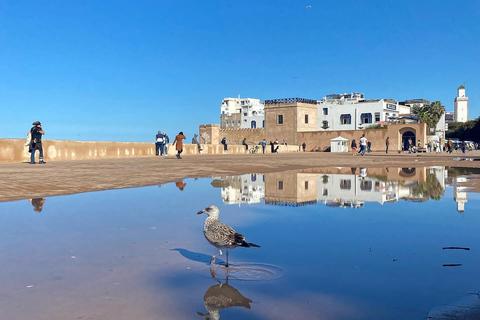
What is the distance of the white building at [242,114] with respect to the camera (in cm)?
8181

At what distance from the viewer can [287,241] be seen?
4480 millimetres

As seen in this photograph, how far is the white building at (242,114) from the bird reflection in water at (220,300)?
77.1 metres

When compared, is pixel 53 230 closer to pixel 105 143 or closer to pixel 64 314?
pixel 64 314

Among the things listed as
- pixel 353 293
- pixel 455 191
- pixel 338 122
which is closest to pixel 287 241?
pixel 353 293

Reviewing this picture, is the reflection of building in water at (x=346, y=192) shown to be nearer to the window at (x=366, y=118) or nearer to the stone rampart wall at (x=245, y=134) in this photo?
the stone rampart wall at (x=245, y=134)

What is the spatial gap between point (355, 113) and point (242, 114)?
3616 cm

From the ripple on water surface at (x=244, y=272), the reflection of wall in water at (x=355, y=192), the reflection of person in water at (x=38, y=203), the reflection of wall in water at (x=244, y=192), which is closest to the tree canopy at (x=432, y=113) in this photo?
the reflection of wall in water at (x=355, y=192)

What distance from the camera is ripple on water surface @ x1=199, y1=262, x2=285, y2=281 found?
3320 millimetres

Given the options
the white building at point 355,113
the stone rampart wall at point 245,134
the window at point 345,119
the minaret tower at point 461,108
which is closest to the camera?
the white building at point 355,113

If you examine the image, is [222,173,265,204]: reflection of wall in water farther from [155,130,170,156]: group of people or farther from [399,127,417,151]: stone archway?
[399,127,417,151]: stone archway

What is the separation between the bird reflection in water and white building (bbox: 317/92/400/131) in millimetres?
61692

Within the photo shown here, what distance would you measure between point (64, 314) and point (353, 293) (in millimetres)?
1927

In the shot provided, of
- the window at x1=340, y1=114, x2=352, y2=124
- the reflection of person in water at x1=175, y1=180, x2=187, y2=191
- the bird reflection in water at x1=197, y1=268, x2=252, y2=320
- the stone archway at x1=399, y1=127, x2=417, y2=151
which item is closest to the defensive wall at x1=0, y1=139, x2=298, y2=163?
the reflection of person in water at x1=175, y1=180, x2=187, y2=191

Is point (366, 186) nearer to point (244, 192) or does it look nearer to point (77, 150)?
point (244, 192)
